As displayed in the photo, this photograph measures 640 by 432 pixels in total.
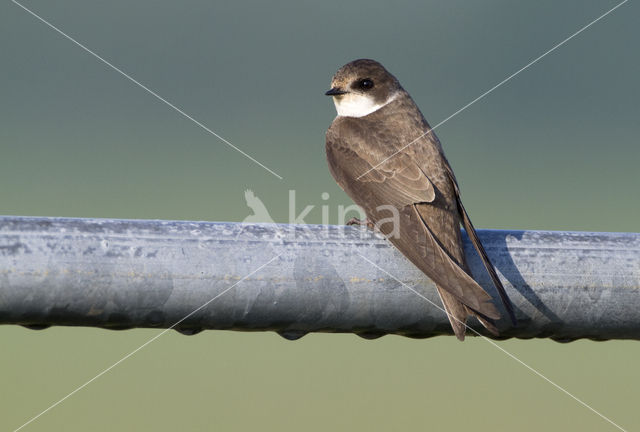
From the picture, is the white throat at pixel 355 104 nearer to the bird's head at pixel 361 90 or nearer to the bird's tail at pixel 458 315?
the bird's head at pixel 361 90

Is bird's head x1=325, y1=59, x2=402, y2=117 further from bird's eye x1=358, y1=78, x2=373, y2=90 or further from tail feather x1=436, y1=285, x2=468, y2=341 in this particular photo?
tail feather x1=436, y1=285, x2=468, y2=341

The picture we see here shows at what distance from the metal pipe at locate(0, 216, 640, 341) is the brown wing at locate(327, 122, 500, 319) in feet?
0.43

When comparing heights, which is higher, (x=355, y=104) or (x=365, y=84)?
(x=365, y=84)

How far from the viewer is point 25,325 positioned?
67.1 inches

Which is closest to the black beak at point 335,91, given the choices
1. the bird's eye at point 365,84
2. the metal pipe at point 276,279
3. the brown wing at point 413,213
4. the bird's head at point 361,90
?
the bird's head at point 361,90

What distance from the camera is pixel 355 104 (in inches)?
181

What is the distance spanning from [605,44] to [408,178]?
998 cm

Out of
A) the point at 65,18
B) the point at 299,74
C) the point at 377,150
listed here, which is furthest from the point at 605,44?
the point at 377,150

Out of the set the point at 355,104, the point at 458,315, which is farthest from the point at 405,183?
the point at 458,315

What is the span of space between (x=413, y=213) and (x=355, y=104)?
1419 millimetres

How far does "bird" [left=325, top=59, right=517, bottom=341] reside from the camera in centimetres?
216

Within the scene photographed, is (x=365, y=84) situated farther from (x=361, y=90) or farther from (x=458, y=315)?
(x=458, y=315)

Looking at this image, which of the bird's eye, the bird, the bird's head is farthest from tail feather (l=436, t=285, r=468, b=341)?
the bird's eye

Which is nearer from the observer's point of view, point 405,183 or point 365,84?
point 405,183
